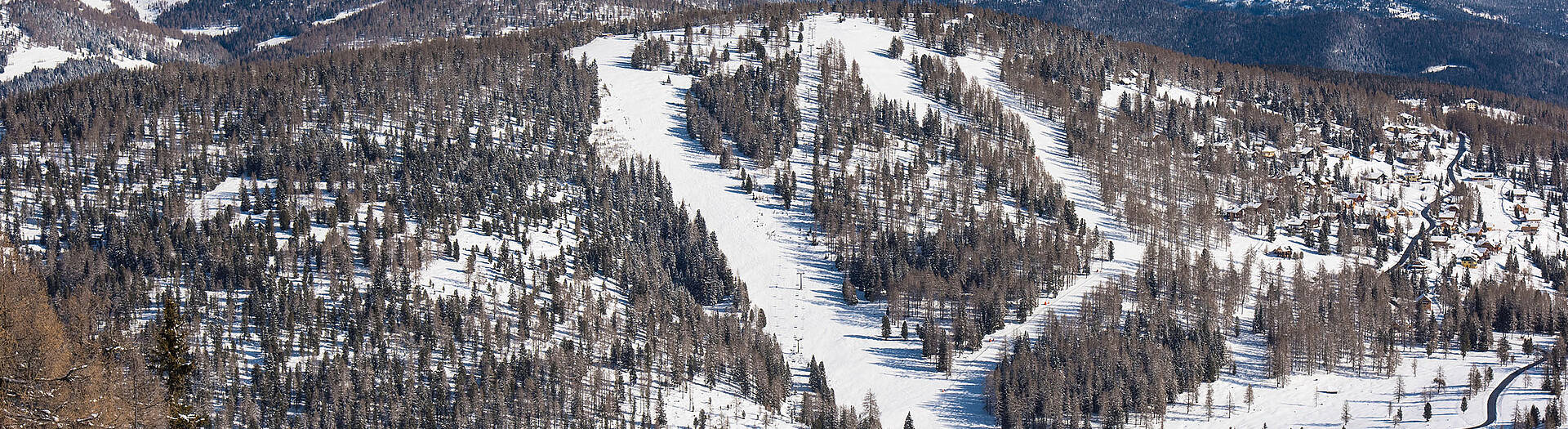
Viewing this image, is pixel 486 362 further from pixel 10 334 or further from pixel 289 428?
pixel 10 334

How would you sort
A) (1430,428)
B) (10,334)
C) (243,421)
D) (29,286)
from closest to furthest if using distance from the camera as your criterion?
(10,334) < (29,286) < (243,421) < (1430,428)

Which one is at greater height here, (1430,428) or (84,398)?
(84,398)

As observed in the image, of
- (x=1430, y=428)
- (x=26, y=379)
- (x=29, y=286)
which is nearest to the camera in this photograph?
(x=26, y=379)

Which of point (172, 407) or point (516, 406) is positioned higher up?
point (172, 407)

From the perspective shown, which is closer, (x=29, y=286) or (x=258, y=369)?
(x=29, y=286)

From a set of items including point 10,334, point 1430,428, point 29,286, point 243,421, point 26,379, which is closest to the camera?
point 26,379

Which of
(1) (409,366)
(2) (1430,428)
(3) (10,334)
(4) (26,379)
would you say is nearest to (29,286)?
(3) (10,334)

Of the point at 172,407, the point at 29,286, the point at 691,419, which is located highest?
the point at 29,286

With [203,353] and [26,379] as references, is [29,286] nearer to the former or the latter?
[26,379]

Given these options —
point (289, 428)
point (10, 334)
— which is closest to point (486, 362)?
point (289, 428)
